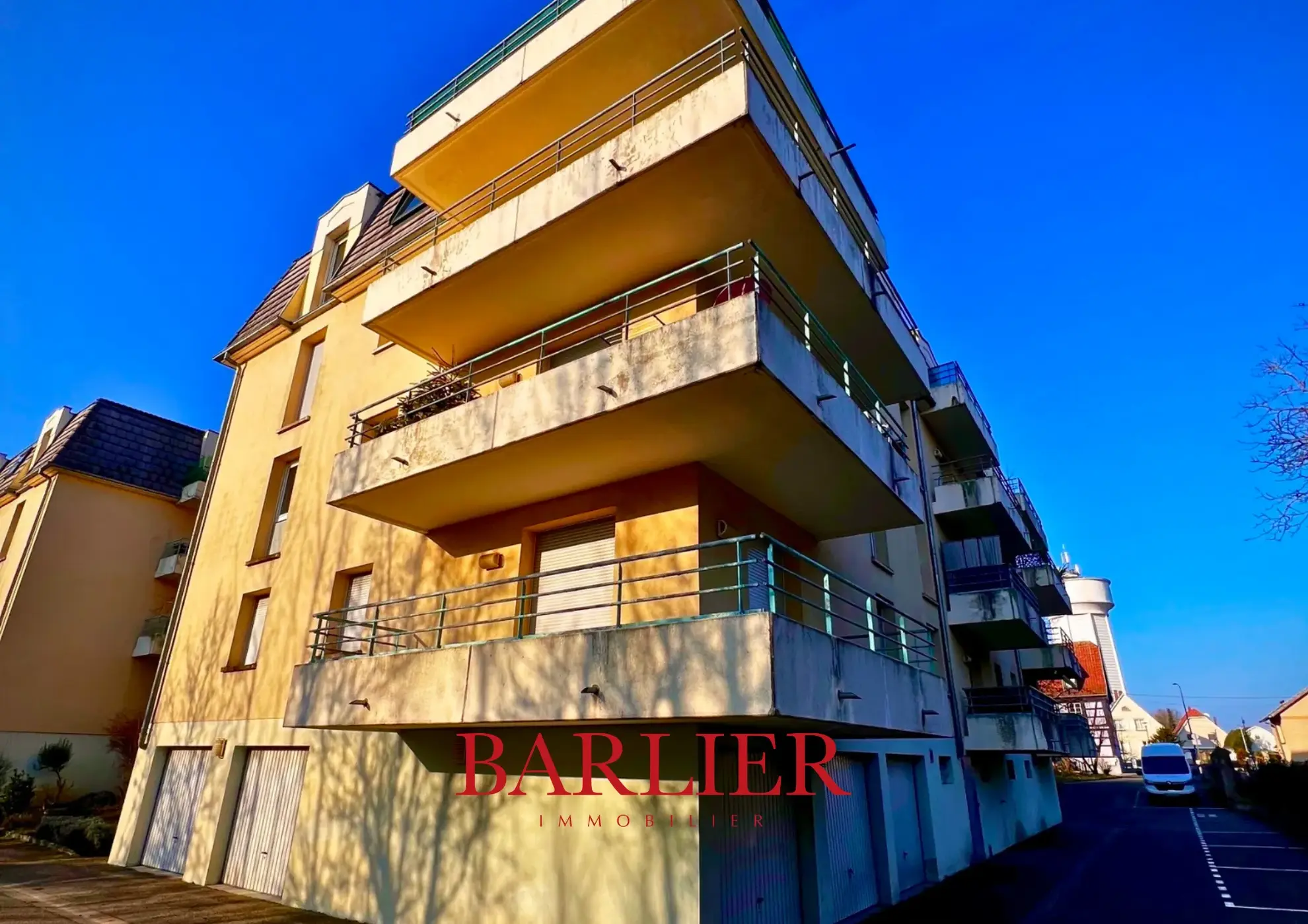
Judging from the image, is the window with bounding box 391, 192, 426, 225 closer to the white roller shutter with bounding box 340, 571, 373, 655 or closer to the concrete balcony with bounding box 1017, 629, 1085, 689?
the white roller shutter with bounding box 340, 571, 373, 655

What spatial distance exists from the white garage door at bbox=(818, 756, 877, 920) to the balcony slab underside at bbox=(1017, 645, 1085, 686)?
13014 mm

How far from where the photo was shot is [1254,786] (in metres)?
26.0

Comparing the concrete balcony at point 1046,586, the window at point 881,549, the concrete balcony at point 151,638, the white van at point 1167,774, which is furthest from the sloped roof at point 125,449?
the white van at point 1167,774

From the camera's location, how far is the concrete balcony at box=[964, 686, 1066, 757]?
15.6 m

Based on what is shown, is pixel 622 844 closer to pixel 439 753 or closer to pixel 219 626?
pixel 439 753

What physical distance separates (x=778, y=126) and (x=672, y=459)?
424cm

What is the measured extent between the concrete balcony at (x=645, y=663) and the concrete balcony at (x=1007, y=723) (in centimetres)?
777

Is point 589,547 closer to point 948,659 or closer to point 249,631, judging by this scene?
point 249,631

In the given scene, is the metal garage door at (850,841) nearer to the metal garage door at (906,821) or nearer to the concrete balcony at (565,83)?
the metal garage door at (906,821)

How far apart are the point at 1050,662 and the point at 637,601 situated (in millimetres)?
20417

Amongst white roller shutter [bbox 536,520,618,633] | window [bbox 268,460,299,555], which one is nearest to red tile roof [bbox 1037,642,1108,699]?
white roller shutter [bbox 536,520,618,633]

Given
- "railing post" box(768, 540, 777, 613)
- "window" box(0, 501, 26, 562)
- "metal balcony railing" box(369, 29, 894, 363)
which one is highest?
"metal balcony railing" box(369, 29, 894, 363)

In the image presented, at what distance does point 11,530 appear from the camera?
862 inches

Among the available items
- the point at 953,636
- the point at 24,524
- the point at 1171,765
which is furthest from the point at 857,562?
the point at 1171,765
